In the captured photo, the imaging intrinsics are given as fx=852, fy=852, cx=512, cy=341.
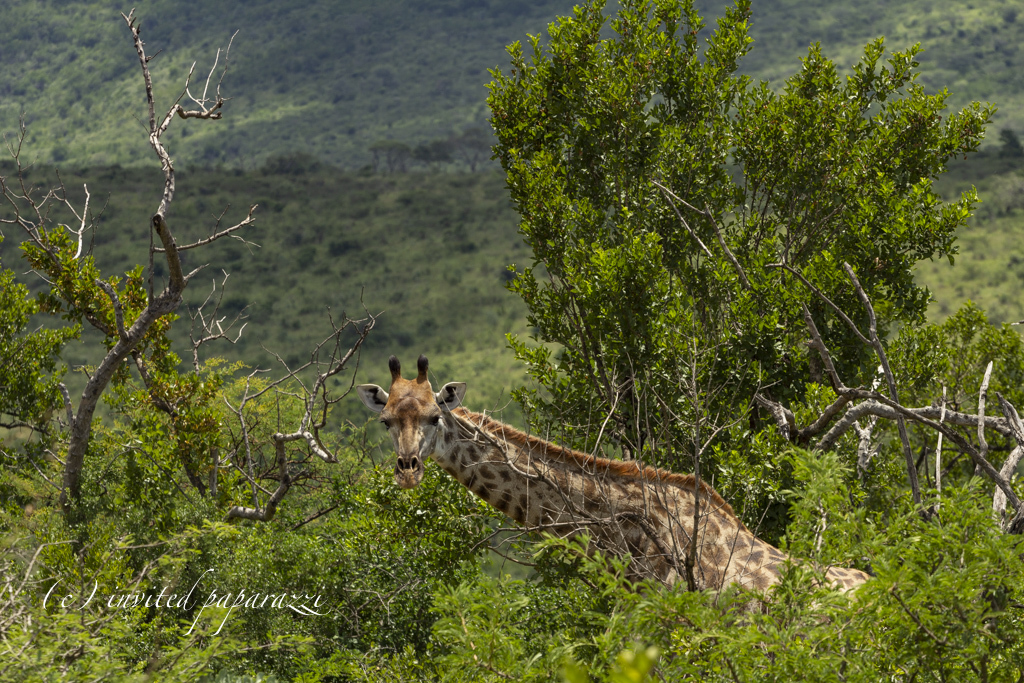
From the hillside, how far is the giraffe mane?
109m

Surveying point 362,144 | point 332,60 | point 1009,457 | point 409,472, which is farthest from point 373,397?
point 332,60

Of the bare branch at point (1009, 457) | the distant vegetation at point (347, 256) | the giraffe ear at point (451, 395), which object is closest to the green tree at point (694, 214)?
the giraffe ear at point (451, 395)

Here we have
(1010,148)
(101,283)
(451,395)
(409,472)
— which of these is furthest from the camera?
(1010,148)

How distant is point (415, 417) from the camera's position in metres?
6.35

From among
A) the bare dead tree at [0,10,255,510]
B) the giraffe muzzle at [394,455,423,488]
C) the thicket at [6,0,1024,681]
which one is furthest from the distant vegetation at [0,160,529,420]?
the giraffe muzzle at [394,455,423,488]

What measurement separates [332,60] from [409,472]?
7205 inches

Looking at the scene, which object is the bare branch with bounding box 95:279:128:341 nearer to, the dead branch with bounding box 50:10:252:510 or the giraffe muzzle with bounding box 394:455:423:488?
the dead branch with bounding box 50:10:252:510

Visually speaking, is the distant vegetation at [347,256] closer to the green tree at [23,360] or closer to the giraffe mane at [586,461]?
the green tree at [23,360]

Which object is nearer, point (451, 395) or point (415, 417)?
point (415, 417)

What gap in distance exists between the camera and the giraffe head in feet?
20.3

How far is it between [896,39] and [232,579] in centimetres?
13475

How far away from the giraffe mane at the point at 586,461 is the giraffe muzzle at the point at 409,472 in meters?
0.54

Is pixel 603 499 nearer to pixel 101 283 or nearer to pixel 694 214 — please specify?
pixel 694 214

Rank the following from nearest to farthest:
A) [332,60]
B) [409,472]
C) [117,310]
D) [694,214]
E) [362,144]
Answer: [409,472] → [117,310] → [694,214] → [362,144] → [332,60]
